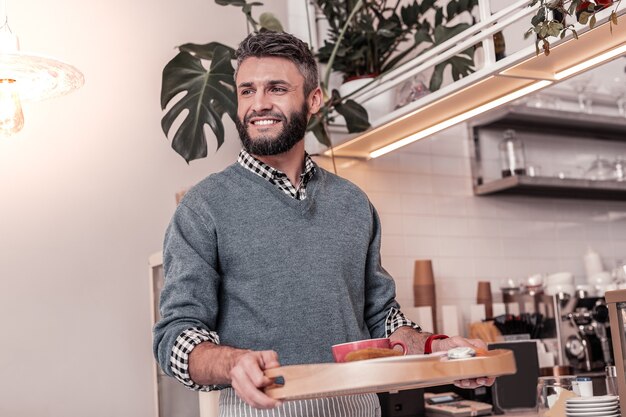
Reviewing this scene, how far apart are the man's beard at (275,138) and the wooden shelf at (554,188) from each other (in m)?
2.27

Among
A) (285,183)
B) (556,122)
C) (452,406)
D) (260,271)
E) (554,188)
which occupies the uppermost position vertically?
(556,122)

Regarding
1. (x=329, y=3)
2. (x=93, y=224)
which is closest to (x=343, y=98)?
(x=329, y=3)

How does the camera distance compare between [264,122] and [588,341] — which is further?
[588,341]

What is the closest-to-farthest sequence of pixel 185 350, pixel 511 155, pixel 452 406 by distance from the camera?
pixel 185 350 → pixel 452 406 → pixel 511 155

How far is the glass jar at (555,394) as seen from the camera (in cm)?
208

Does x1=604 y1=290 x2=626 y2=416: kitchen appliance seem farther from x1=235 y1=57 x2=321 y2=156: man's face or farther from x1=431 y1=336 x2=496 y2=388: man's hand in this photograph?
x1=235 y1=57 x2=321 y2=156: man's face

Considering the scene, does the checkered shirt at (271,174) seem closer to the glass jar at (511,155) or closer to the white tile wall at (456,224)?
the white tile wall at (456,224)

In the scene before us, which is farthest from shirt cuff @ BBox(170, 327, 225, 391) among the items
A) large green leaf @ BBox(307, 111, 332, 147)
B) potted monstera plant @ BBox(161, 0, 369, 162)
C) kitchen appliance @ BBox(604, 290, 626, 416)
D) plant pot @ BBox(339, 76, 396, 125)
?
plant pot @ BBox(339, 76, 396, 125)

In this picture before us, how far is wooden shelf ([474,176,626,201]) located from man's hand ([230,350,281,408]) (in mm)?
2827

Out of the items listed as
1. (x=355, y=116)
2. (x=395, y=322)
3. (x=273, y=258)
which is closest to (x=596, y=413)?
(x=395, y=322)

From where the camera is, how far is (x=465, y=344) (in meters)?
1.48

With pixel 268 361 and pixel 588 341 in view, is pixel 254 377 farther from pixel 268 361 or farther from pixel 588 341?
pixel 588 341

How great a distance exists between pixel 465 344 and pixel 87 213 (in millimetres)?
1907

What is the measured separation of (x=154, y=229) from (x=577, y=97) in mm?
2467
